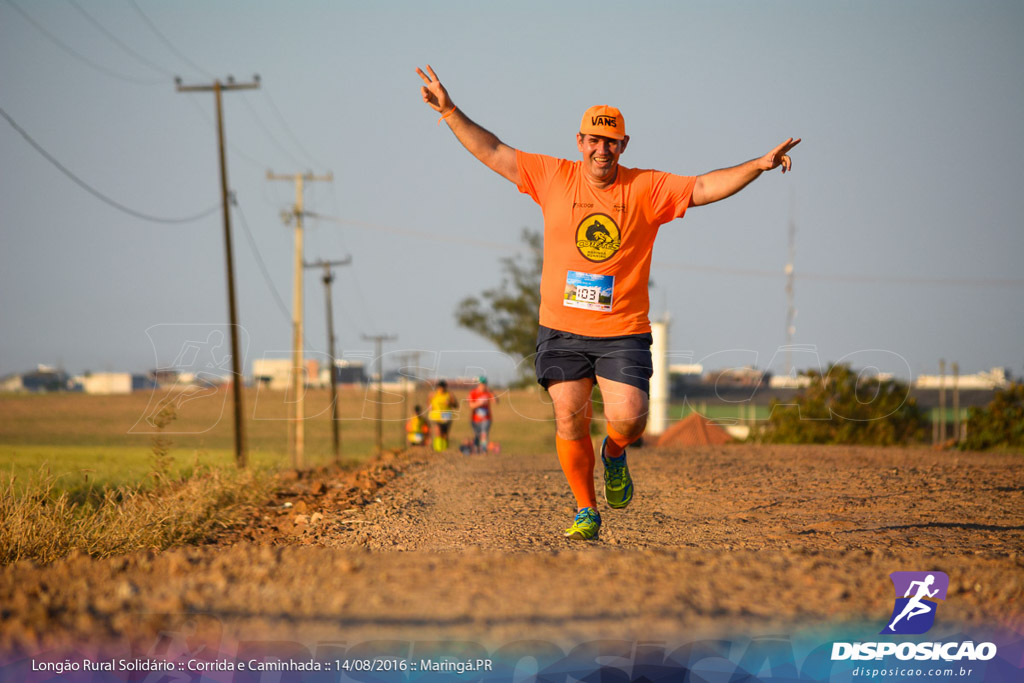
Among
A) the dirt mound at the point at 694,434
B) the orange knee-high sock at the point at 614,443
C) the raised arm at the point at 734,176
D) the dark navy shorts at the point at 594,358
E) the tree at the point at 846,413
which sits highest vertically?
the raised arm at the point at 734,176

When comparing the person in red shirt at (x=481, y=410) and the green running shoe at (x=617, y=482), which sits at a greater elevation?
the green running shoe at (x=617, y=482)

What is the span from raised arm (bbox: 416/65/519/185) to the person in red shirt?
1565 centimetres

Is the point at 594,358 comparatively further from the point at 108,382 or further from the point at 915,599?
the point at 108,382

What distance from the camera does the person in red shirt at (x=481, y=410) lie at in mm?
22125

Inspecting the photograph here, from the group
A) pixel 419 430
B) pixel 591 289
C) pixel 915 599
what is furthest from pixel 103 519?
pixel 419 430

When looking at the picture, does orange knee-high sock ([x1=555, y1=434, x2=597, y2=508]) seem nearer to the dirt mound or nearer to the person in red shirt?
the person in red shirt

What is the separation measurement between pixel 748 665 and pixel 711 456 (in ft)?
38.1

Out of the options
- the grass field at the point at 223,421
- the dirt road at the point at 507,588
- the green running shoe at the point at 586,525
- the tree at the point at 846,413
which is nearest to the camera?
the dirt road at the point at 507,588

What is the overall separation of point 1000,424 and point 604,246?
59.0 ft

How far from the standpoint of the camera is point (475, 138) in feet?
20.3

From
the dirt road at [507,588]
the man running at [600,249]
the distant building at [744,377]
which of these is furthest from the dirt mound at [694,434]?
the man running at [600,249]

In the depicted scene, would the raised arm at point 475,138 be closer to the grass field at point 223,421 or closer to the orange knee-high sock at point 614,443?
the orange knee-high sock at point 614,443

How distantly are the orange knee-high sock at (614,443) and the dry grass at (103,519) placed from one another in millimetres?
3623

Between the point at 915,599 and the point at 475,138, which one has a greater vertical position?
the point at 475,138
